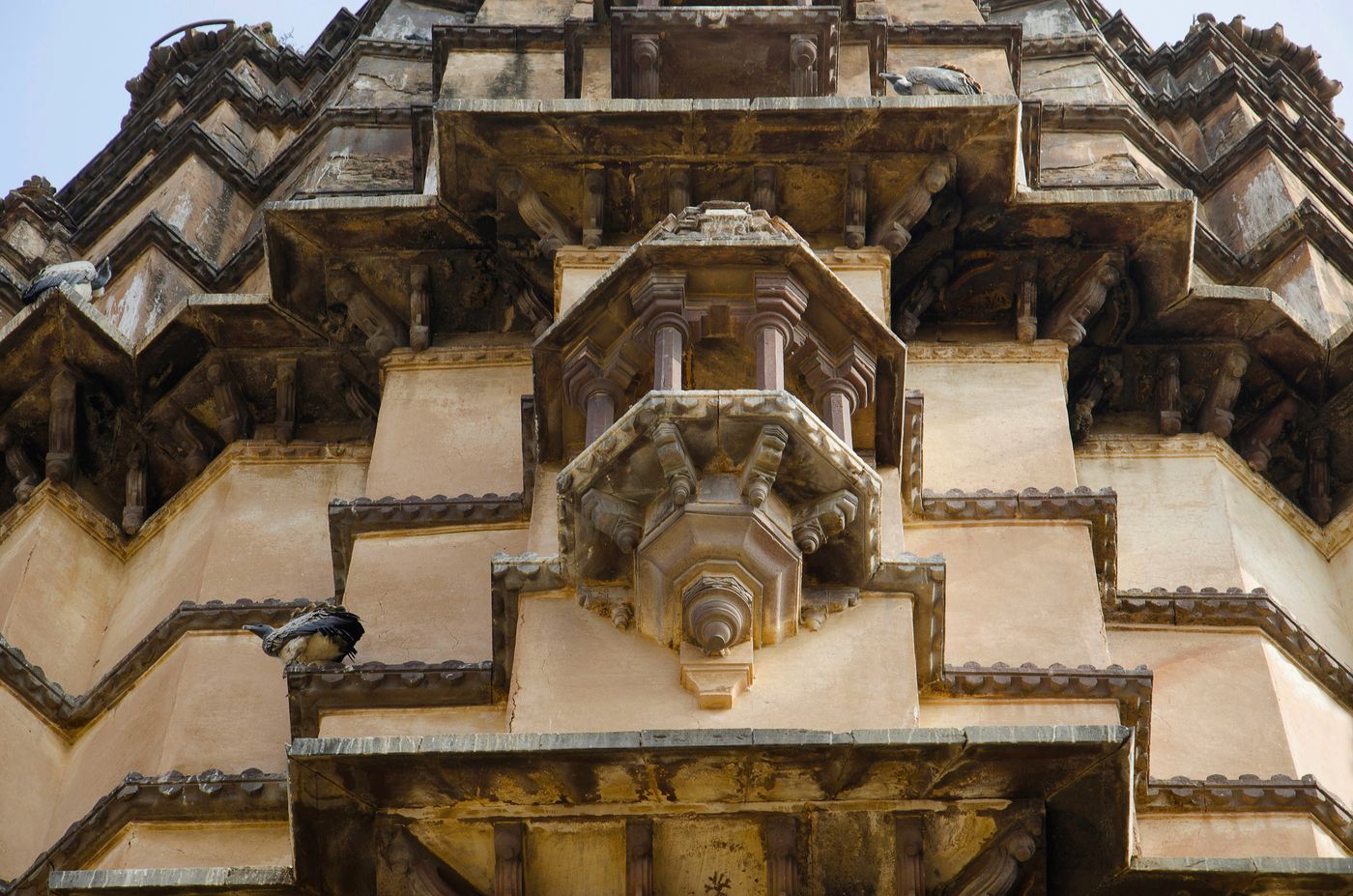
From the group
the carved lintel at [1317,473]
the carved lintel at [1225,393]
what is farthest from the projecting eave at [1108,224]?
the carved lintel at [1317,473]

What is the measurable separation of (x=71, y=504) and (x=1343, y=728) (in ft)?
25.1

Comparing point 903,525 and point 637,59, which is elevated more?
point 637,59

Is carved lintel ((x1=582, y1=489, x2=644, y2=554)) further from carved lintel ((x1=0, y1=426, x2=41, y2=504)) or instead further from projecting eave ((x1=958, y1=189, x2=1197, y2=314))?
carved lintel ((x1=0, y1=426, x2=41, y2=504))

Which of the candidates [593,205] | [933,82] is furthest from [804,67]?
[593,205]

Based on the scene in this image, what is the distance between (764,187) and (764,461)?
3497mm

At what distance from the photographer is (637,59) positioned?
15680 millimetres

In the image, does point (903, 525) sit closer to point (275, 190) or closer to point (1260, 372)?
point (1260, 372)

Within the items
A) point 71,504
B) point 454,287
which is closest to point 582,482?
point 454,287

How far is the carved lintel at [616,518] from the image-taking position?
37.8 feet

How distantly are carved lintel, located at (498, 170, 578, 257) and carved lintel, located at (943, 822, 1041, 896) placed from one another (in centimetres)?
526

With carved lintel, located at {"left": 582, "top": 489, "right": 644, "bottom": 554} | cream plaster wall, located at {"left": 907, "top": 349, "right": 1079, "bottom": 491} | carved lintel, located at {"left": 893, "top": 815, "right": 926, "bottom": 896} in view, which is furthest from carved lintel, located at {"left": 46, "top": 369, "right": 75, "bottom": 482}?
carved lintel, located at {"left": 893, "top": 815, "right": 926, "bottom": 896}

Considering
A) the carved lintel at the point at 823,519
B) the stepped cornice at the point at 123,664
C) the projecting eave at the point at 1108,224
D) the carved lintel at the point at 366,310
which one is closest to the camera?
the carved lintel at the point at 823,519

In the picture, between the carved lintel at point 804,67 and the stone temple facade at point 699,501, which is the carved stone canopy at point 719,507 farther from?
the carved lintel at point 804,67

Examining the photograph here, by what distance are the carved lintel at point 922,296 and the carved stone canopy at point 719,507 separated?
333 cm
